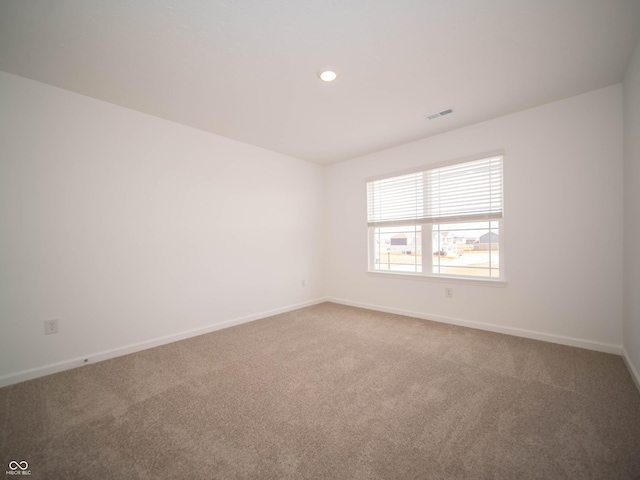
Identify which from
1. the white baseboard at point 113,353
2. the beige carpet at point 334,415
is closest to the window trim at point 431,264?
the beige carpet at point 334,415

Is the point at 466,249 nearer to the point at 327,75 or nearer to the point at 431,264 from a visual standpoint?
the point at 431,264

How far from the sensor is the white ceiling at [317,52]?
1.67m

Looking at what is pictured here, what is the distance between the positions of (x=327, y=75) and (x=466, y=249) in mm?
2682

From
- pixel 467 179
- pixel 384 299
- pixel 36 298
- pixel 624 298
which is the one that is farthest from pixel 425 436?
pixel 36 298

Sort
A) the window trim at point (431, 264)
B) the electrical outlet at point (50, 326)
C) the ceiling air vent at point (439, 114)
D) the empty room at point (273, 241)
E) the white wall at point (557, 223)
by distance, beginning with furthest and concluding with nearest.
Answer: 1. the window trim at point (431, 264)
2. the ceiling air vent at point (439, 114)
3. the white wall at point (557, 223)
4. the electrical outlet at point (50, 326)
5. the empty room at point (273, 241)

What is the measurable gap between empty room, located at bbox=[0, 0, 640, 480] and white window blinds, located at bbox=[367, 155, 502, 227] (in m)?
0.03

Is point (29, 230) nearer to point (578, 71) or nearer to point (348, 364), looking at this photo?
point (348, 364)

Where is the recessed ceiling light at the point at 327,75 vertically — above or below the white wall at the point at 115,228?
above

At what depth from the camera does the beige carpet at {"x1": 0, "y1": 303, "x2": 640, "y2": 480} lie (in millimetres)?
1330

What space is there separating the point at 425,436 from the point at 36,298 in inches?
125

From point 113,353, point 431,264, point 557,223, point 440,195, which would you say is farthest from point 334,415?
point 440,195

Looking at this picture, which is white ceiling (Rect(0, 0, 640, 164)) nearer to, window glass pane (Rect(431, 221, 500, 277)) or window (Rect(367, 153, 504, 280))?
window (Rect(367, 153, 504, 280))

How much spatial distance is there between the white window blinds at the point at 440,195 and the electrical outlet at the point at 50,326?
12.9ft

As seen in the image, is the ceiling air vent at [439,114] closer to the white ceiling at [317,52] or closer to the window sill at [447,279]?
the white ceiling at [317,52]
